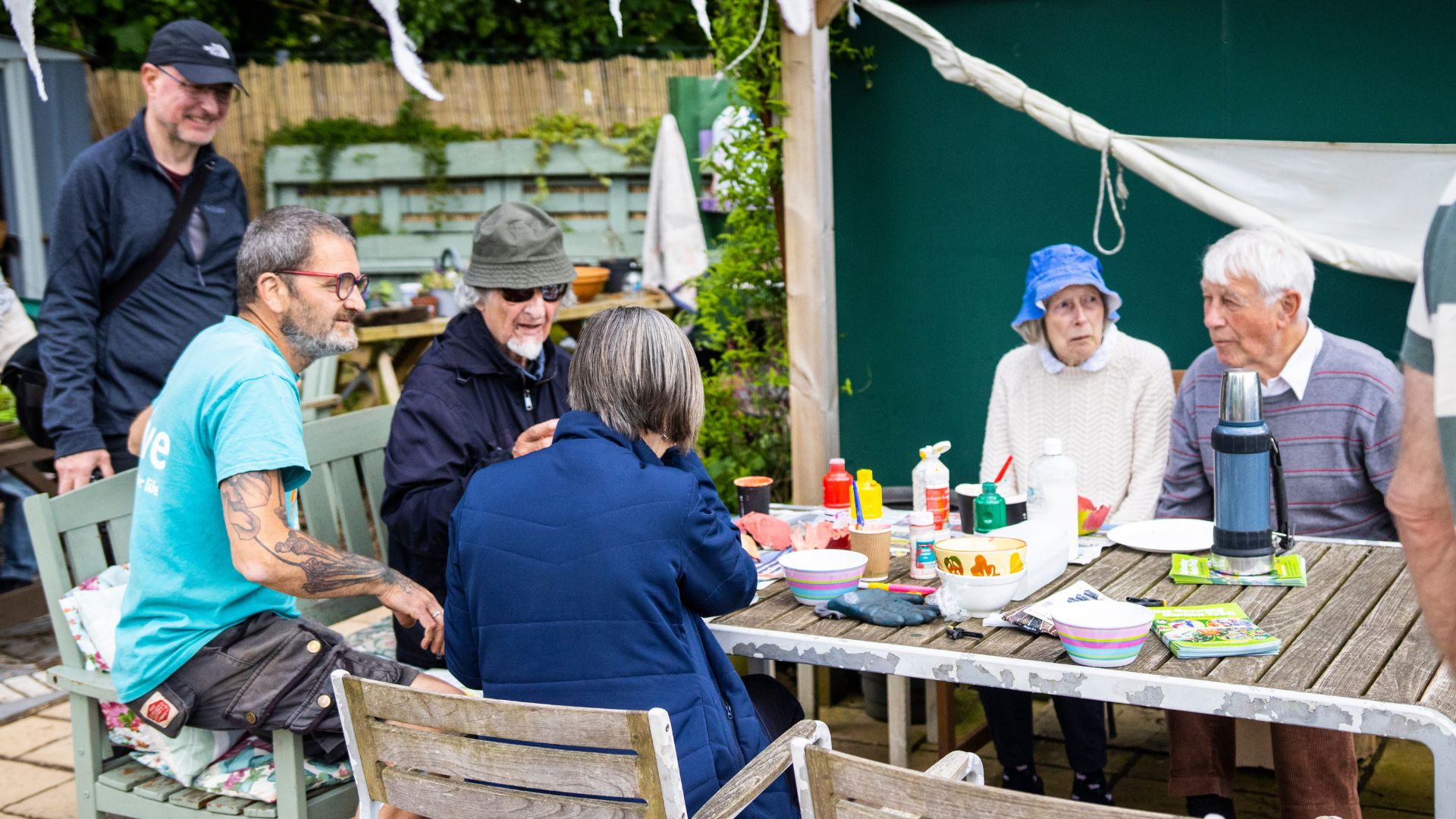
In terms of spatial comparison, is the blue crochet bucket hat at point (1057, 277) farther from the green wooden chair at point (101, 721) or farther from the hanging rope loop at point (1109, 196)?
the green wooden chair at point (101, 721)

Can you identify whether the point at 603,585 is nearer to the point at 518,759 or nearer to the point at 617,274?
the point at 518,759

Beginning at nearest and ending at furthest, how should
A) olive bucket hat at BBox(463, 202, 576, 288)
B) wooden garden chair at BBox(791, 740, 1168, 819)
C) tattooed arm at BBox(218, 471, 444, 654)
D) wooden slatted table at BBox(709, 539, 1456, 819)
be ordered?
wooden garden chair at BBox(791, 740, 1168, 819), wooden slatted table at BBox(709, 539, 1456, 819), tattooed arm at BBox(218, 471, 444, 654), olive bucket hat at BBox(463, 202, 576, 288)

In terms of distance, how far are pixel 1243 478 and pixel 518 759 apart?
1.55 metres

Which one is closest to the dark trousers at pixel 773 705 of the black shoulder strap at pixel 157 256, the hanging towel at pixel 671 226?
the black shoulder strap at pixel 157 256

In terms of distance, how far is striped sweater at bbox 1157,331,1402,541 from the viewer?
10.4 ft

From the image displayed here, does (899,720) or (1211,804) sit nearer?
(1211,804)

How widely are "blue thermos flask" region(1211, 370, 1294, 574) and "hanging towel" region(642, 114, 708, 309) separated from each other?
18.5 feet

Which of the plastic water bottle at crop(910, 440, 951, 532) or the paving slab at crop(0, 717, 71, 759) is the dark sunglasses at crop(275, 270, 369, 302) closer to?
the plastic water bottle at crop(910, 440, 951, 532)

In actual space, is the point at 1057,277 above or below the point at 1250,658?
above

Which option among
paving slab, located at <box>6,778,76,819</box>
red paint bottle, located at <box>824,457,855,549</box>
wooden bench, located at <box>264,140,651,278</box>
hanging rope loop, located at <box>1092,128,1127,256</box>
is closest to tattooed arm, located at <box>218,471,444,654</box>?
red paint bottle, located at <box>824,457,855,549</box>

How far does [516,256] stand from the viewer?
3441 mm

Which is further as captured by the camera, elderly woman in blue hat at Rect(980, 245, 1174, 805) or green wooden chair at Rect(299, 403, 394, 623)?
elderly woman in blue hat at Rect(980, 245, 1174, 805)

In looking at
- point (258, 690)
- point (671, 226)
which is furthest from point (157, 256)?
point (671, 226)

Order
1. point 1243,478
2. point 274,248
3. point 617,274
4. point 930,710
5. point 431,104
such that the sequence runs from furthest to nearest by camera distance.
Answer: point 431,104, point 617,274, point 930,710, point 274,248, point 1243,478
